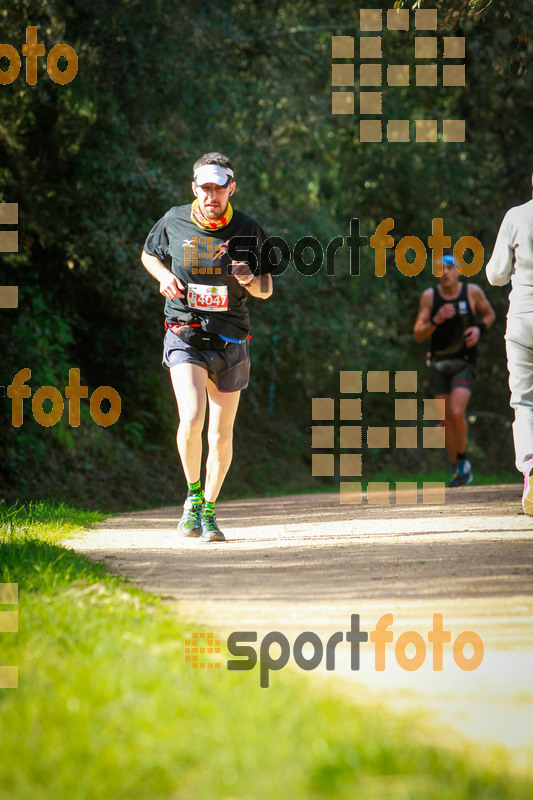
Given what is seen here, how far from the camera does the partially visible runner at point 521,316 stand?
22.9 feet

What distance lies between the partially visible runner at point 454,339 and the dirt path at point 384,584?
8.69 ft

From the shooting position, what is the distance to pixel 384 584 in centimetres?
470

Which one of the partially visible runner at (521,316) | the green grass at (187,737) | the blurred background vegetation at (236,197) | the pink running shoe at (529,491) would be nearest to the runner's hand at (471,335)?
the blurred background vegetation at (236,197)

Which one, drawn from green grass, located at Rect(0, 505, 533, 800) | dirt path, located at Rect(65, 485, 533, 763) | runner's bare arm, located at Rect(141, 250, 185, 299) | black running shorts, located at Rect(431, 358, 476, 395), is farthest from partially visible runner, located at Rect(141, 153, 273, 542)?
black running shorts, located at Rect(431, 358, 476, 395)

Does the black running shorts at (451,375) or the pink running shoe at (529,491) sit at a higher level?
the black running shorts at (451,375)

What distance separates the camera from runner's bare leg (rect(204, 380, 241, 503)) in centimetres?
670

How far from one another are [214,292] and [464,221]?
15.2 m

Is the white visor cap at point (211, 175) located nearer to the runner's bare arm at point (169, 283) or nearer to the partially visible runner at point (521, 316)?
the runner's bare arm at point (169, 283)

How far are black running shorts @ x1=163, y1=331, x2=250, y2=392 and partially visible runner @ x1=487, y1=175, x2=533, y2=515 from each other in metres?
1.96

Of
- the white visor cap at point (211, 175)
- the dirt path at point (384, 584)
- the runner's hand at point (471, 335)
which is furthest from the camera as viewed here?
the runner's hand at point (471, 335)

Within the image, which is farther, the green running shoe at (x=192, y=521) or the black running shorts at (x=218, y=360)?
the green running shoe at (x=192, y=521)

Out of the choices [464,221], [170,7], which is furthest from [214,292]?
[464,221]

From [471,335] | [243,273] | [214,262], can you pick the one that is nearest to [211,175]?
[214,262]

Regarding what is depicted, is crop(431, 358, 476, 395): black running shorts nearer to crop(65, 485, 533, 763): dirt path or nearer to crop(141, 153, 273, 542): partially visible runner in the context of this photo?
crop(65, 485, 533, 763): dirt path
